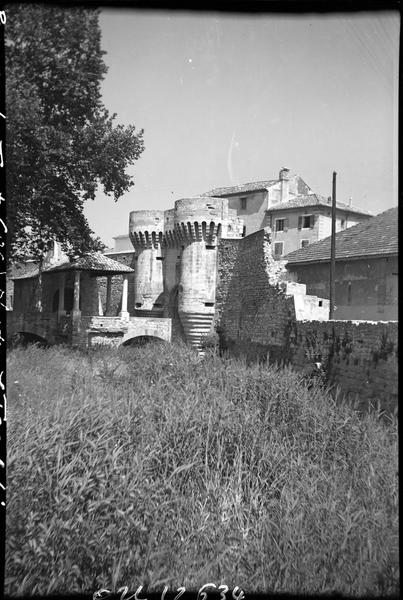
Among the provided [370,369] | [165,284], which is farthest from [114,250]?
[370,369]

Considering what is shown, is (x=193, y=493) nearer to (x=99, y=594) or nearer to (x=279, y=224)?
(x=99, y=594)

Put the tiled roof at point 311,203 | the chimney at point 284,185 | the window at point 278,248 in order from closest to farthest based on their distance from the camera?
the tiled roof at point 311,203 < the chimney at point 284,185 < the window at point 278,248

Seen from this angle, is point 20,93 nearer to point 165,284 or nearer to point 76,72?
point 76,72

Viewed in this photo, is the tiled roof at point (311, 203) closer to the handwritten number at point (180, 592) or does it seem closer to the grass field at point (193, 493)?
the grass field at point (193, 493)

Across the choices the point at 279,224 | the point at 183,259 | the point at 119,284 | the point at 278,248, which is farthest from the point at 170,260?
the point at 278,248

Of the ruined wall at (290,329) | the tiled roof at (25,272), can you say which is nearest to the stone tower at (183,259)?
the ruined wall at (290,329)

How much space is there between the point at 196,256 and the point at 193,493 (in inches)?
605

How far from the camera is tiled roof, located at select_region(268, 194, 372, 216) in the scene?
92.4 ft

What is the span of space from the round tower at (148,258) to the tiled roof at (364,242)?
560cm

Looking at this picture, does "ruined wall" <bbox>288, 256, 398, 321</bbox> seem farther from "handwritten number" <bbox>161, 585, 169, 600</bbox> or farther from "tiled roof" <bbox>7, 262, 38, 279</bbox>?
"handwritten number" <bbox>161, 585, 169, 600</bbox>

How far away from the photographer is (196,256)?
20391 millimetres

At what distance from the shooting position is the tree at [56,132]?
168 inches

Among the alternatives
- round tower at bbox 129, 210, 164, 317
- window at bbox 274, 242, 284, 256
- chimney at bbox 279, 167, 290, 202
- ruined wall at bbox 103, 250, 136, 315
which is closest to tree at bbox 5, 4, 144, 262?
round tower at bbox 129, 210, 164, 317

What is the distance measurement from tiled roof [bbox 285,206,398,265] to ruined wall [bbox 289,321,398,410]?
22.8 ft
